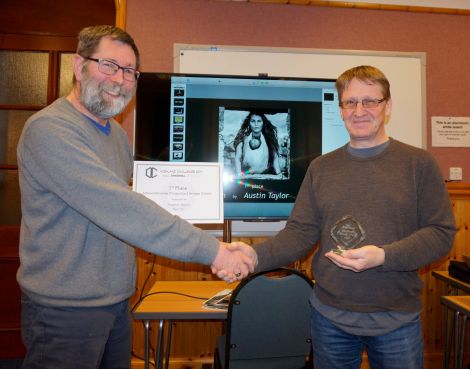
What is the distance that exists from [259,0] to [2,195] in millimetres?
2692

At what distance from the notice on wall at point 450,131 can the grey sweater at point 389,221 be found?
1.93 metres

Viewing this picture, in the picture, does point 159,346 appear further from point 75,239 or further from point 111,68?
point 111,68

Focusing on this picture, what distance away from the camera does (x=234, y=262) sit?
60.1 inches

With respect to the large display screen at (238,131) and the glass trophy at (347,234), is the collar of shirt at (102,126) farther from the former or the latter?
the glass trophy at (347,234)

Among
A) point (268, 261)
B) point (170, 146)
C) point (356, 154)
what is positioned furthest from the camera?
point (170, 146)

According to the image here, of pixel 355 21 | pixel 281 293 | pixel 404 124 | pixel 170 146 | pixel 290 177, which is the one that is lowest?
pixel 281 293

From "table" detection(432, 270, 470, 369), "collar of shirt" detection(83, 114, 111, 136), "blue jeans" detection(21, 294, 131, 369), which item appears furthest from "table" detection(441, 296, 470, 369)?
"collar of shirt" detection(83, 114, 111, 136)

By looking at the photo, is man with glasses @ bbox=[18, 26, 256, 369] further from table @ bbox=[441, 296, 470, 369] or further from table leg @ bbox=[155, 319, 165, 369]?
table @ bbox=[441, 296, 470, 369]

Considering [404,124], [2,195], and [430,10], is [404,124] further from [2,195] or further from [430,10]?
[2,195]

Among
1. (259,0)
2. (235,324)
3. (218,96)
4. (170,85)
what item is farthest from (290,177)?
(259,0)

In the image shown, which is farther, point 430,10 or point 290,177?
point 430,10

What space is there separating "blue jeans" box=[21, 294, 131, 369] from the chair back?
58cm

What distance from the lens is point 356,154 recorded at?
1.52 metres

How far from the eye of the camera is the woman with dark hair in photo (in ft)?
8.47
